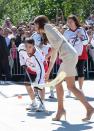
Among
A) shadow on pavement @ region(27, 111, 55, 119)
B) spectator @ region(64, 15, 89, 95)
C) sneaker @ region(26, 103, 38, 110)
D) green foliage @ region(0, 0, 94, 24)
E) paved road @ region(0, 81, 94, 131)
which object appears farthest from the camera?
green foliage @ region(0, 0, 94, 24)

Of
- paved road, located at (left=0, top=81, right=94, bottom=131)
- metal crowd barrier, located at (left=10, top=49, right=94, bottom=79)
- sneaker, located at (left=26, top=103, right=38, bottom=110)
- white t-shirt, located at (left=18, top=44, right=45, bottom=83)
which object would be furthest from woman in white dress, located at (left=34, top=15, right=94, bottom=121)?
metal crowd barrier, located at (left=10, top=49, right=94, bottom=79)

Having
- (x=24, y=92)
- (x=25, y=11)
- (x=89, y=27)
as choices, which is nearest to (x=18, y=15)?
(x=25, y=11)

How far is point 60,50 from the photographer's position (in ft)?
27.6

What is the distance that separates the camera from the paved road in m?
8.27

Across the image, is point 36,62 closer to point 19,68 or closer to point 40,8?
point 19,68

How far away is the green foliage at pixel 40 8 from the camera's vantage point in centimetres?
2784

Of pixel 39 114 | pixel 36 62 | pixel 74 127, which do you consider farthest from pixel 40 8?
pixel 74 127

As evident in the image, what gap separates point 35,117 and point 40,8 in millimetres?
22809

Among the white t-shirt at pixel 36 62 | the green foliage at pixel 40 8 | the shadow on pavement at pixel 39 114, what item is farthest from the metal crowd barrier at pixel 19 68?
the green foliage at pixel 40 8

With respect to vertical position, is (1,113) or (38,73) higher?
(38,73)

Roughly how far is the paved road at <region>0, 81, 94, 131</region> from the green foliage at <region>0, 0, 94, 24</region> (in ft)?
53.3

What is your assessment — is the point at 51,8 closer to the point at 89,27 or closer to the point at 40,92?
the point at 89,27

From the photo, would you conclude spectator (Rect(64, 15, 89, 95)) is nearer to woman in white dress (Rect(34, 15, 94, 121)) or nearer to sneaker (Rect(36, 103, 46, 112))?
sneaker (Rect(36, 103, 46, 112))

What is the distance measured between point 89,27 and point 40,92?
656cm
